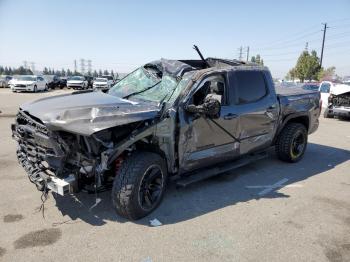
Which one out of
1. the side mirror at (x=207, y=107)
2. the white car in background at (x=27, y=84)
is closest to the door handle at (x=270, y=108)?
the side mirror at (x=207, y=107)

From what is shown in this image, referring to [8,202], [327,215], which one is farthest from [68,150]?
[327,215]

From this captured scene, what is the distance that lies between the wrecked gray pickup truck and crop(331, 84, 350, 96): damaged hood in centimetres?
974

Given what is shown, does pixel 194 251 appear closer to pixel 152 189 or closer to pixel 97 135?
pixel 152 189

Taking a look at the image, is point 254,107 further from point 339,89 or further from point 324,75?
point 324,75

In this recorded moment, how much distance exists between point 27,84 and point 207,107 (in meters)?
28.5

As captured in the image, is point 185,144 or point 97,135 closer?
point 97,135

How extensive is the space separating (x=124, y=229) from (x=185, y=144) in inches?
53.7

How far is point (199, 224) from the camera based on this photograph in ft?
13.9

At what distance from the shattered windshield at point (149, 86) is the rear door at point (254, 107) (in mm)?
1019

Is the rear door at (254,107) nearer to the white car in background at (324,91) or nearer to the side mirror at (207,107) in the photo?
the side mirror at (207,107)

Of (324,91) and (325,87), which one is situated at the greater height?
(325,87)

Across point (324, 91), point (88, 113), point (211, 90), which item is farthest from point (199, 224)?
point (324, 91)

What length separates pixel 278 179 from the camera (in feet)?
20.0

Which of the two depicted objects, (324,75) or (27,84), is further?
(324,75)
